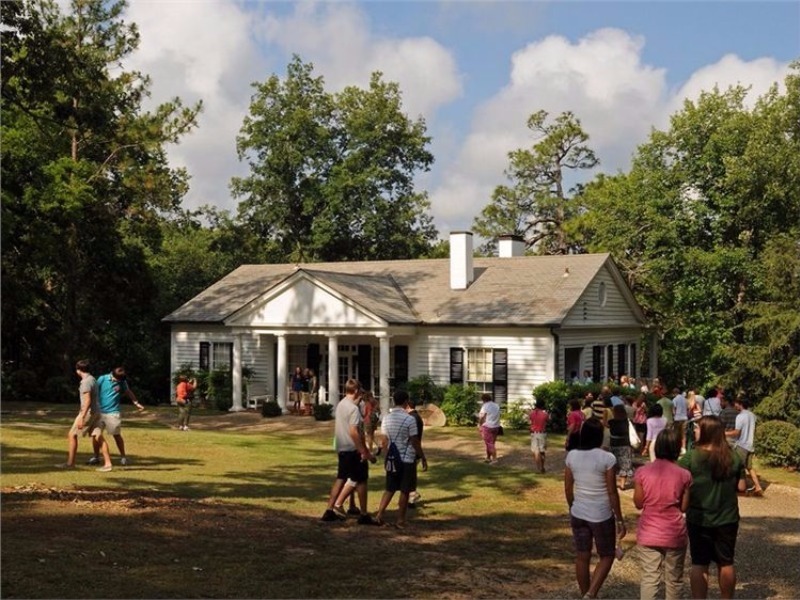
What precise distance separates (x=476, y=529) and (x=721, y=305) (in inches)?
1171

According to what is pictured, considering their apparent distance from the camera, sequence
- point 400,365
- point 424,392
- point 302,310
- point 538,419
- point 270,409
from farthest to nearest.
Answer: point 400,365 → point 302,310 → point 270,409 → point 424,392 → point 538,419

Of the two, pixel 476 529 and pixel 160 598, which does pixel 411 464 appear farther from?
pixel 160 598

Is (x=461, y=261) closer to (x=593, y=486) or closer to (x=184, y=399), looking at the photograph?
(x=184, y=399)

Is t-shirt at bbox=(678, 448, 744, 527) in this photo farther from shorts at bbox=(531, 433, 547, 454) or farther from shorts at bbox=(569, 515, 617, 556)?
shorts at bbox=(531, 433, 547, 454)

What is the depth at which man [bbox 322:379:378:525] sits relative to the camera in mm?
12555

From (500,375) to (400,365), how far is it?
3939mm

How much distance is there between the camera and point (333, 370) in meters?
32.2

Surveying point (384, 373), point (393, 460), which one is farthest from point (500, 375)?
point (393, 460)

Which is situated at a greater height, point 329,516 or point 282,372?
point 282,372

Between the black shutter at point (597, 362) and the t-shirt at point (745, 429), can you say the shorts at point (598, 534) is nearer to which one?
the t-shirt at point (745, 429)

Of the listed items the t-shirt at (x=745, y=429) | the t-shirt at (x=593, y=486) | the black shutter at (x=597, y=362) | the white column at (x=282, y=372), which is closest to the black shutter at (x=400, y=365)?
the white column at (x=282, y=372)

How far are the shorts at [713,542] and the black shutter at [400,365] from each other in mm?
24782

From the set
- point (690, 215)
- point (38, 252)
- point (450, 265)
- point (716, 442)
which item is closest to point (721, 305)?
point (690, 215)

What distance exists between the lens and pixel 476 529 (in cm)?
1342
